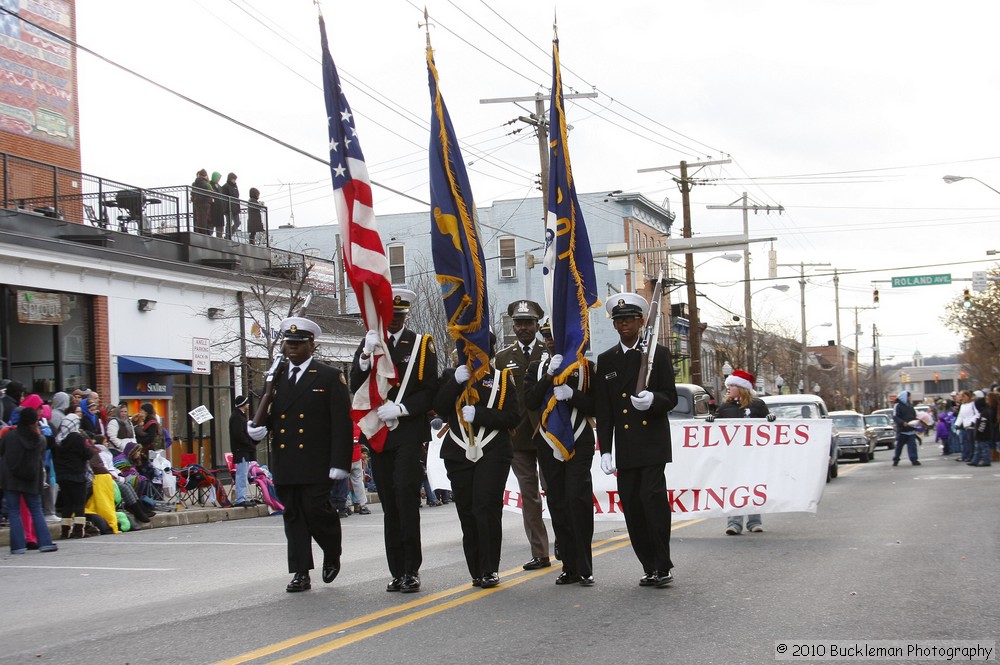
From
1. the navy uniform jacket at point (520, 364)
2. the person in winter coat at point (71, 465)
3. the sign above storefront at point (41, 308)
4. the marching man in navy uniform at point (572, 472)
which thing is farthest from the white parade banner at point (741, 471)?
the sign above storefront at point (41, 308)

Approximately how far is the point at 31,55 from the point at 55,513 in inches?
529

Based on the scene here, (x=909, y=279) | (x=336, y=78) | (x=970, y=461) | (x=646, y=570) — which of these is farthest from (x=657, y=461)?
(x=909, y=279)

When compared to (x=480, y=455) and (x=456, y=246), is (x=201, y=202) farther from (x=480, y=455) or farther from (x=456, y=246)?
(x=480, y=455)

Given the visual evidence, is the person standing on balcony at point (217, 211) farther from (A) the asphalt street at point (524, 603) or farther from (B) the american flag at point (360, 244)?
Answer: (B) the american flag at point (360, 244)

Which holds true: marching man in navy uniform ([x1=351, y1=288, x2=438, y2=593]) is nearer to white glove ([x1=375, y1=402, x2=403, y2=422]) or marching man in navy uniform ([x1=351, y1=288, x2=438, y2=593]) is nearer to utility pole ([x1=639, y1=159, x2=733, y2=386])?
white glove ([x1=375, y1=402, x2=403, y2=422])

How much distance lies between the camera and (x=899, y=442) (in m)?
30.7

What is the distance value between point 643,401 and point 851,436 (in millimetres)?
29043

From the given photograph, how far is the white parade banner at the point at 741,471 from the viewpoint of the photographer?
40.8ft

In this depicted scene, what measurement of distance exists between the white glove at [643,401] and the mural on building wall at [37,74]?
2116 centimetres

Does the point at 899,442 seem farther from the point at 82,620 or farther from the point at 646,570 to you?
the point at 82,620

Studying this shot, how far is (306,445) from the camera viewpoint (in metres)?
8.55

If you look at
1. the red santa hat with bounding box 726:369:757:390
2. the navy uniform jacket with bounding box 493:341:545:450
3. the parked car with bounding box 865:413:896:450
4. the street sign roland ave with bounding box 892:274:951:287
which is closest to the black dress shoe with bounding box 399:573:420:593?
the navy uniform jacket with bounding box 493:341:545:450

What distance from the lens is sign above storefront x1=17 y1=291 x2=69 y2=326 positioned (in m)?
23.1

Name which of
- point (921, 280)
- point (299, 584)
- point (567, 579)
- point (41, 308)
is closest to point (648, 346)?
point (567, 579)
